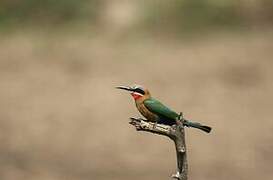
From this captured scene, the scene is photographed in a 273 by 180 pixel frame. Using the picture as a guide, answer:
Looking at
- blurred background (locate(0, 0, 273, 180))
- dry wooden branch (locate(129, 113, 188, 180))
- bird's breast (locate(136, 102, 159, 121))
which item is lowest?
dry wooden branch (locate(129, 113, 188, 180))

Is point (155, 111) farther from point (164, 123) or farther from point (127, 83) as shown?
point (127, 83)

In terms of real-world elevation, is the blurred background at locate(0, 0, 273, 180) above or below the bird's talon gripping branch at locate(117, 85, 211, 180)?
above

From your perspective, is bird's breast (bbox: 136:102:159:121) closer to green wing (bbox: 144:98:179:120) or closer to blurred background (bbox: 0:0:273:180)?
green wing (bbox: 144:98:179:120)

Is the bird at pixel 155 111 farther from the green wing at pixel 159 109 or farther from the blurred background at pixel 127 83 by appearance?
the blurred background at pixel 127 83

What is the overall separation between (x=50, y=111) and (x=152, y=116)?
7598 mm

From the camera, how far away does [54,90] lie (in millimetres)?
11242

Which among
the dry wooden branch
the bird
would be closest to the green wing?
the bird

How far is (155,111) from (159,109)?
2cm

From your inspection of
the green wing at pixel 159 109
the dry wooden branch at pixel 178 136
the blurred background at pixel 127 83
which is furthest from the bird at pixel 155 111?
the blurred background at pixel 127 83

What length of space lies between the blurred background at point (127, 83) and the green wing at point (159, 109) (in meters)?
5.29

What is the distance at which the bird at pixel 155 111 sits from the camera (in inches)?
114

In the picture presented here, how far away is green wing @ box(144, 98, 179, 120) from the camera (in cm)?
291

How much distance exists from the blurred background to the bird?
526 centimetres

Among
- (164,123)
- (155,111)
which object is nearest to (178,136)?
(164,123)
